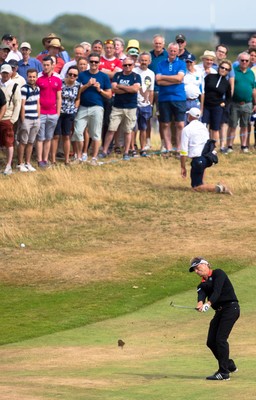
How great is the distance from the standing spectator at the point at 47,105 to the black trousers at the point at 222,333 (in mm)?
11982

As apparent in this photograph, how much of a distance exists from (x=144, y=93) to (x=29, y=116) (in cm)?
345

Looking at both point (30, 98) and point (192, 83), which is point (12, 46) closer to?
point (30, 98)

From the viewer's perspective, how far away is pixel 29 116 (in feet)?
84.4

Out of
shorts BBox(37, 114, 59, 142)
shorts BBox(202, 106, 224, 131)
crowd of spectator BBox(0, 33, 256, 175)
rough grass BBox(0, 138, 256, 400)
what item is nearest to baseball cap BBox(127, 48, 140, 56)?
crowd of spectator BBox(0, 33, 256, 175)

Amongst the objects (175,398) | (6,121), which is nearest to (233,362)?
(175,398)

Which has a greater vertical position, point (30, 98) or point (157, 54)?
point (157, 54)

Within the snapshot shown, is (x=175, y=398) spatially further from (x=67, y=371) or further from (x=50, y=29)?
(x=50, y=29)

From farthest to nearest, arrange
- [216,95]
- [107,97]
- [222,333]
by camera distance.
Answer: [216,95] → [107,97] → [222,333]

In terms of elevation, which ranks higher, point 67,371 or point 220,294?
point 220,294

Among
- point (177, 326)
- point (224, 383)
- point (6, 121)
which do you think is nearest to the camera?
point (224, 383)

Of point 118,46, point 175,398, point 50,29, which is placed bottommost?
point 50,29

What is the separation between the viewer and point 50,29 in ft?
477

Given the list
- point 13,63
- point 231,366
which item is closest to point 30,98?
point 13,63

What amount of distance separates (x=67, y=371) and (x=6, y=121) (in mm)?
11499
